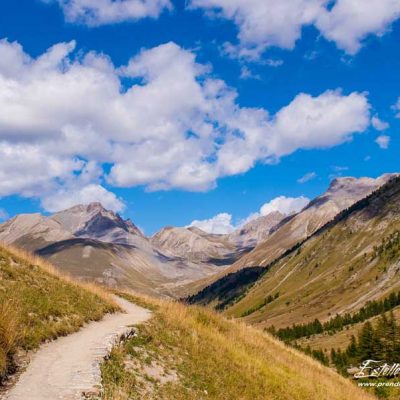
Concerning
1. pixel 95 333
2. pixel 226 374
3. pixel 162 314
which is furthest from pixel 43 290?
pixel 226 374

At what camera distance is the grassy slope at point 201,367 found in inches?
587

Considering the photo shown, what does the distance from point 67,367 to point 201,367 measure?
654 cm

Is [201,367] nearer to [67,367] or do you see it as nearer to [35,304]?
[67,367]

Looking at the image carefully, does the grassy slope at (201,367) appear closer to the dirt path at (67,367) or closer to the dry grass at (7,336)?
the dirt path at (67,367)

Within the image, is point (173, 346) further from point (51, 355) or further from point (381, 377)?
point (381, 377)

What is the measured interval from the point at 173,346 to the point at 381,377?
146 feet

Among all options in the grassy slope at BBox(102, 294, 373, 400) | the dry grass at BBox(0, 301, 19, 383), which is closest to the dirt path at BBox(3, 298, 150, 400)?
the grassy slope at BBox(102, 294, 373, 400)

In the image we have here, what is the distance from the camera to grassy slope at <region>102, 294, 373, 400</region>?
14.9 meters

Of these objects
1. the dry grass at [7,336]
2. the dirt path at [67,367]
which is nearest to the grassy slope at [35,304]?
the dry grass at [7,336]

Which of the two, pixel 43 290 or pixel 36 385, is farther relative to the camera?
pixel 43 290

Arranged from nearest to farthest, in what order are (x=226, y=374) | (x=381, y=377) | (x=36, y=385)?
(x=36, y=385) < (x=226, y=374) < (x=381, y=377)

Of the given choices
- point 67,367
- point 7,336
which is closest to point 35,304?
point 7,336

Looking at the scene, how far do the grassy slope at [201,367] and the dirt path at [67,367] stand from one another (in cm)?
56

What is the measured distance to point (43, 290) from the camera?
22.1m
